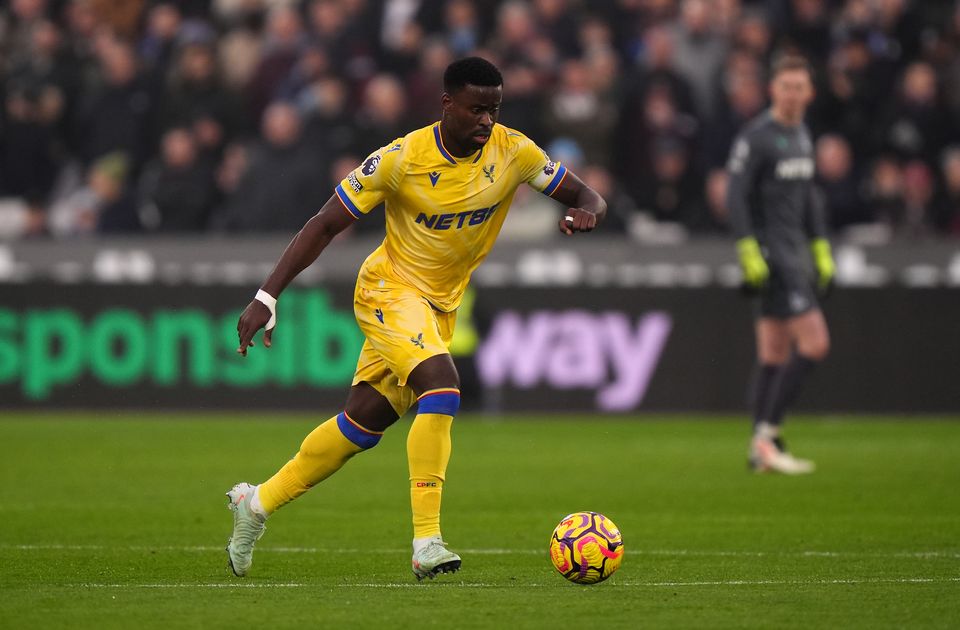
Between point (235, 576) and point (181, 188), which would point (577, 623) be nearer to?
point (235, 576)

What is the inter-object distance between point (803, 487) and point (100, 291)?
8270 millimetres

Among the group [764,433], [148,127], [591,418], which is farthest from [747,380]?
[148,127]

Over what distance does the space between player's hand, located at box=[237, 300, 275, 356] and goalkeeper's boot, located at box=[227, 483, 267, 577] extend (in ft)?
2.67

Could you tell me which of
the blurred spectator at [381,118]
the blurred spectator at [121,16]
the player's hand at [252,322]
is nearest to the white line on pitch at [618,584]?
the player's hand at [252,322]

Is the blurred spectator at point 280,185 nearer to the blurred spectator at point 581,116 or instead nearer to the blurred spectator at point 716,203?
the blurred spectator at point 581,116

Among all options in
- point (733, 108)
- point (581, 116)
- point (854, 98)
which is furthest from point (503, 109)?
point (854, 98)

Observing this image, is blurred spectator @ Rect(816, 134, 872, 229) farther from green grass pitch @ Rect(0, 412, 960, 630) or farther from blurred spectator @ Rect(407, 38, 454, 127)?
blurred spectator @ Rect(407, 38, 454, 127)

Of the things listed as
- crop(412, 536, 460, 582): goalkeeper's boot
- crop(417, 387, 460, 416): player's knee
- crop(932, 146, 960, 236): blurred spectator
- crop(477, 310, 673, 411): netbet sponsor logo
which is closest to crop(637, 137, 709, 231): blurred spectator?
crop(477, 310, 673, 411): netbet sponsor logo

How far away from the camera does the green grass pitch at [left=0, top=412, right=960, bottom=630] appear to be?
6461 millimetres

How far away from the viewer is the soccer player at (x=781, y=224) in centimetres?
1213

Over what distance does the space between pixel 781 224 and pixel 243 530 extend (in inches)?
231

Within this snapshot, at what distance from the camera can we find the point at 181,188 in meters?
18.6

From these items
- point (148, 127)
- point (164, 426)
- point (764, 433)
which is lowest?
point (164, 426)

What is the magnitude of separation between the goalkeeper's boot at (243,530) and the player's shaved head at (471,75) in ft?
6.59
